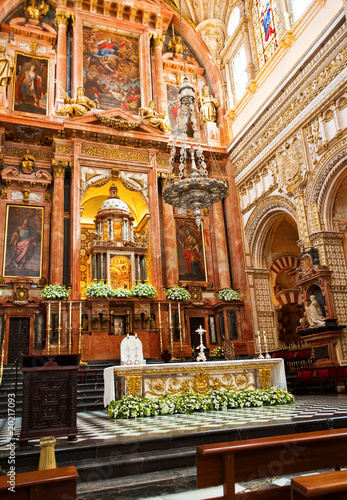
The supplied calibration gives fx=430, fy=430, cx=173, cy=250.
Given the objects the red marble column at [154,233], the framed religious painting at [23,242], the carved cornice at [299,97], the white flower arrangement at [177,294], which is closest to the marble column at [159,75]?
the red marble column at [154,233]

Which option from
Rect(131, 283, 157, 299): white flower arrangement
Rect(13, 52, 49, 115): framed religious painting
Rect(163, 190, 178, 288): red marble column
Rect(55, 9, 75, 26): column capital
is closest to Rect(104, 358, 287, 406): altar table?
Rect(131, 283, 157, 299): white flower arrangement

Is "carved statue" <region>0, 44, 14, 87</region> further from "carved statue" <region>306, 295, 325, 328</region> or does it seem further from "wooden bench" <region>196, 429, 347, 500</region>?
"wooden bench" <region>196, 429, 347, 500</region>

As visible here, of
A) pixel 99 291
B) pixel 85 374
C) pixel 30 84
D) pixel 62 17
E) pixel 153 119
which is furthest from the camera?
pixel 62 17

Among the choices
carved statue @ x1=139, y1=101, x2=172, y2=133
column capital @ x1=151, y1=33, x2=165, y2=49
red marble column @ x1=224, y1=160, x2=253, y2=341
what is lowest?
red marble column @ x1=224, y1=160, x2=253, y2=341

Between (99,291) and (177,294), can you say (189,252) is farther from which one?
(99,291)

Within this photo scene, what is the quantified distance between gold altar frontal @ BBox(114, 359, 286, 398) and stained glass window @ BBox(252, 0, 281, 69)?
445 inches

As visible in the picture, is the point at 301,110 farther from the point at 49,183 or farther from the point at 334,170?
the point at 49,183

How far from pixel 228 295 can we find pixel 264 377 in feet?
22.7

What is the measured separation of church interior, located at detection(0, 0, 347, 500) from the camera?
11.4m

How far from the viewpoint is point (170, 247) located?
639 inches

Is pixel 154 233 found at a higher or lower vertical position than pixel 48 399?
higher

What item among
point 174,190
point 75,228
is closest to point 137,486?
point 174,190

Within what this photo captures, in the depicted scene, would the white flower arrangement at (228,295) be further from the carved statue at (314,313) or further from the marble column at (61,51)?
the marble column at (61,51)

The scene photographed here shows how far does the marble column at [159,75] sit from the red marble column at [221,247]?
16.3 ft
